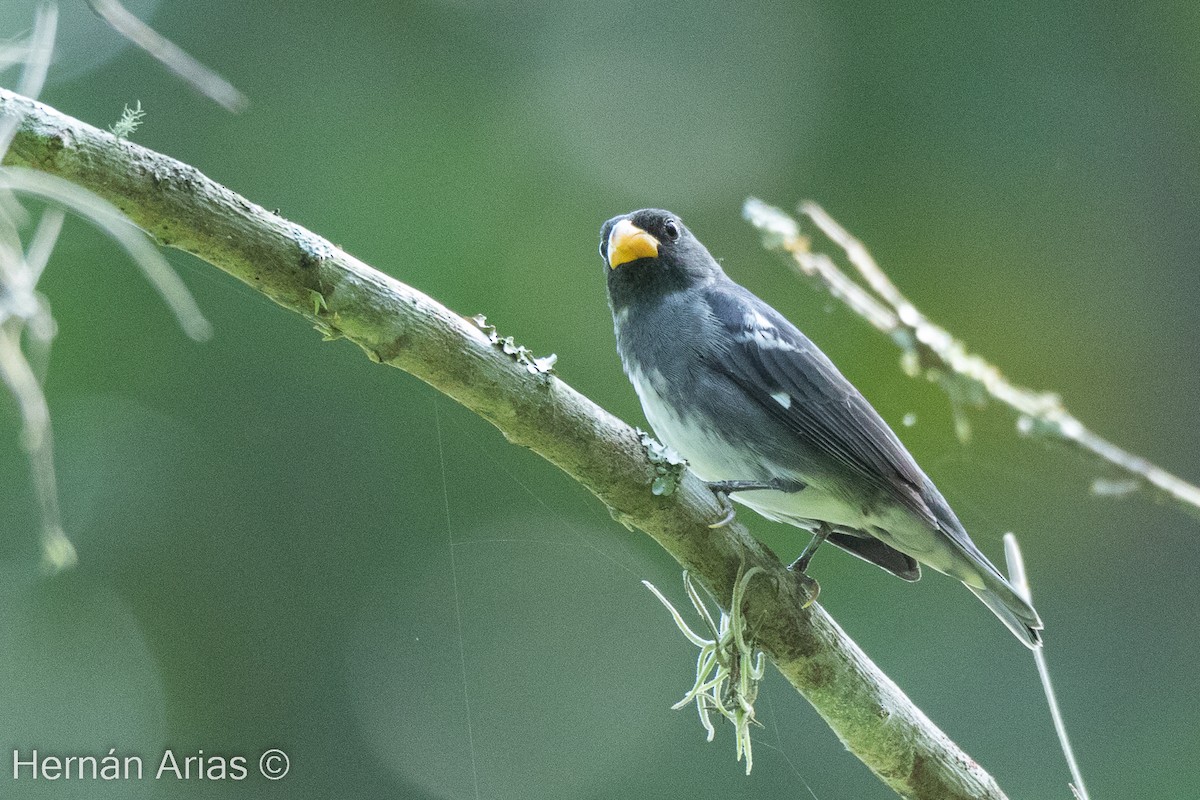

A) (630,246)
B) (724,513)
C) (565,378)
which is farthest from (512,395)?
(565,378)

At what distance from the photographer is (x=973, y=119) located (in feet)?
17.8

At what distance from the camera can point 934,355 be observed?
7.97 feet

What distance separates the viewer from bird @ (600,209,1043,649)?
102 inches

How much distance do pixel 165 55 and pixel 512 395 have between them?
778mm

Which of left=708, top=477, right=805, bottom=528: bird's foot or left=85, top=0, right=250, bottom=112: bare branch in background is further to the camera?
left=708, top=477, right=805, bottom=528: bird's foot

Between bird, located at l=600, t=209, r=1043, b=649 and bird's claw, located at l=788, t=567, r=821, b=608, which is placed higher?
bird, located at l=600, t=209, r=1043, b=649

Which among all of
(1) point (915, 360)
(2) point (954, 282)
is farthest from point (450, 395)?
(2) point (954, 282)

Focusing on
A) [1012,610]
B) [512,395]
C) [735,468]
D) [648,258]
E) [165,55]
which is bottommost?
[1012,610]

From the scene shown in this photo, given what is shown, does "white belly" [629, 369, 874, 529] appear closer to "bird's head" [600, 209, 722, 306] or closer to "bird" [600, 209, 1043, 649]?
"bird" [600, 209, 1043, 649]

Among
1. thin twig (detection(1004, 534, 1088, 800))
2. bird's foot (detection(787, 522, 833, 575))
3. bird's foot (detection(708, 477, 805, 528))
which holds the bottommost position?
thin twig (detection(1004, 534, 1088, 800))

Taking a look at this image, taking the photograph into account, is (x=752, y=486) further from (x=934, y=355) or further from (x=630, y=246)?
(x=630, y=246)

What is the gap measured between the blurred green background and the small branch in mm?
1008

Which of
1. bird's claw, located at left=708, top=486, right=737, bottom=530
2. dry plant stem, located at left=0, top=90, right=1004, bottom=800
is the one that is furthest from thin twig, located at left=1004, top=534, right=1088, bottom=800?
bird's claw, located at left=708, top=486, right=737, bottom=530

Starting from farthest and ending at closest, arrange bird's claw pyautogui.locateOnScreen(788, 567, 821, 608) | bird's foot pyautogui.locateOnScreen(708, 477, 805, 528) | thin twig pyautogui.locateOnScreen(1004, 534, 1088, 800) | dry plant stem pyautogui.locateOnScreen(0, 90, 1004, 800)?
1. bird's foot pyautogui.locateOnScreen(708, 477, 805, 528)
2. bird's claw pyautogui.locateOnScreen(788, 567, 821, 608)
3. thin twig pyautogui.locateOnScreen(1004, 534, 1088, 800)
4. dry plant stem pyautogui.locateOnScreen(0, 90, 1004, 800)
